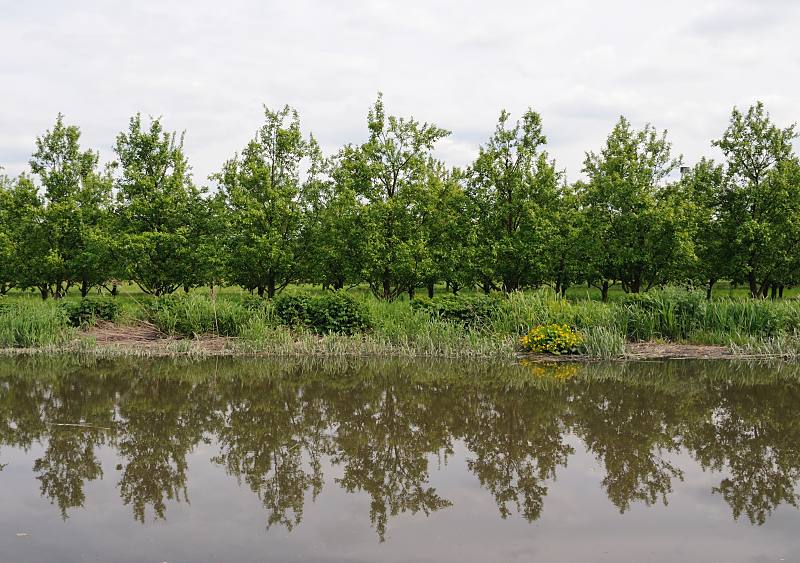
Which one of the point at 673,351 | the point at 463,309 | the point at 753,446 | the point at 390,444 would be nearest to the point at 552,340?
the point at 463,309

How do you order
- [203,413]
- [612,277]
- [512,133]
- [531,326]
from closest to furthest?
[203,413] < [531,326] < [512,133] < [612,277]

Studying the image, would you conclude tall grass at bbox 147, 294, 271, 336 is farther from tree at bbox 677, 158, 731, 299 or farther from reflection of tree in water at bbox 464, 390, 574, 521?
tree at bbox 677, 158, 731, 299

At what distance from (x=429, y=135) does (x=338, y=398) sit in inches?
570

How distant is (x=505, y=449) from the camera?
28.3 ft

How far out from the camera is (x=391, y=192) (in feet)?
78.8

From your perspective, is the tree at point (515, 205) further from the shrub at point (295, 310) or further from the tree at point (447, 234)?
the shrub at point (295, 310)

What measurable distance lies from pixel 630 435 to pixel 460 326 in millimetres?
8664

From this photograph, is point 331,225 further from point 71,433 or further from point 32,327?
point 71,433

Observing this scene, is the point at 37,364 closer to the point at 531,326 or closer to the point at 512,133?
the point at 531,326

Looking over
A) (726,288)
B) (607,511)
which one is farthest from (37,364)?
(726,288)

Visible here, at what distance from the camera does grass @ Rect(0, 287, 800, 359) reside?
16.7 meters

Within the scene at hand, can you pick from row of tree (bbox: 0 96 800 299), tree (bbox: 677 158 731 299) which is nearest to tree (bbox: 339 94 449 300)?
row of tree (bbox: 0 96 800 299)

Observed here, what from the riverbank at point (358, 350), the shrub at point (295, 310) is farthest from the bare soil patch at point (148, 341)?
the shrub at point (295, 310)

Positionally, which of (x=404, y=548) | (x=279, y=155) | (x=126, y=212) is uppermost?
(x=279, y=155)
